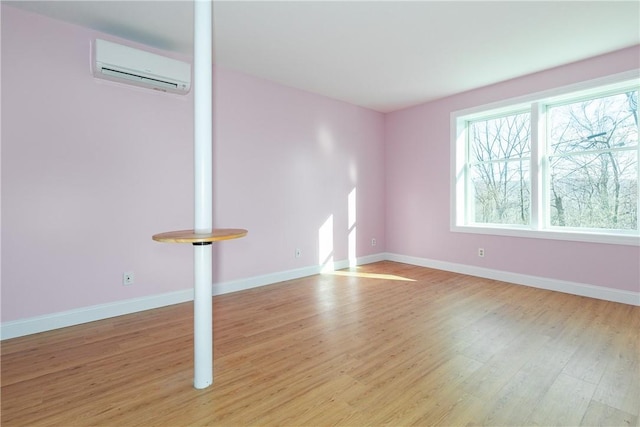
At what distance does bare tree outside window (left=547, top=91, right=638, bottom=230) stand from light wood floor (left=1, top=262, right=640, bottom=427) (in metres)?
1.03

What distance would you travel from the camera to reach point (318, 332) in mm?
2676

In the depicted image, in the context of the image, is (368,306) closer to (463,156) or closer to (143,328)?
(143,328)

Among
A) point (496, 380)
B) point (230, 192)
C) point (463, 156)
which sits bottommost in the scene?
point (496, 380)

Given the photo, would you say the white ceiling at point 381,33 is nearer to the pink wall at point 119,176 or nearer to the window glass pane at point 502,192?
the pink wall at point 119,176

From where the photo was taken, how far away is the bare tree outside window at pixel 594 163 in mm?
3455

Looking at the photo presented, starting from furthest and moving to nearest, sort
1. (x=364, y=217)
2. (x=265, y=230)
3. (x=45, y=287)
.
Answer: (x=364, y=217) → (x=265, y=230) → (x=45, y=287)

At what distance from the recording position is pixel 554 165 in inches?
156

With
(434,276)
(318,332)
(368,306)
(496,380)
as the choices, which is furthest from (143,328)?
(434,276)

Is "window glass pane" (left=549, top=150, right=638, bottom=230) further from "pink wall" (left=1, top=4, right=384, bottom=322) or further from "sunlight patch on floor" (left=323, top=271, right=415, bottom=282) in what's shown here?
"pink wall" (left=1, top=4, right=384, bottom=322)

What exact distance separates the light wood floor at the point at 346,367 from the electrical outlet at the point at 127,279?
13.3 inches

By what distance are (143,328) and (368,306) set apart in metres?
2.11

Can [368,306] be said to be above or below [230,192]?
below

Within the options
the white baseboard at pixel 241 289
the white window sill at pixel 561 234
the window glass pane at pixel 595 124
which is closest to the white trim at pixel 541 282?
the white baseboard at pixel 241 289

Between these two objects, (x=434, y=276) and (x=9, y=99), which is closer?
(x=9, y=99)
